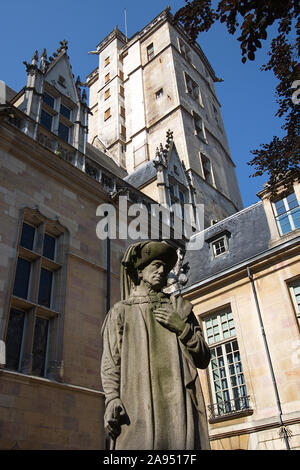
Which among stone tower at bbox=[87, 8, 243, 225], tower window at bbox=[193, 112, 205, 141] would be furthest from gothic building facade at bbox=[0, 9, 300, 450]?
tower window at bbox=[193, 112, 205, 141]

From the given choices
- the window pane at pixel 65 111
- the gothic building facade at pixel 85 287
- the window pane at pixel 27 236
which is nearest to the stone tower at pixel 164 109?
the gothic building facade at pixel 85 287

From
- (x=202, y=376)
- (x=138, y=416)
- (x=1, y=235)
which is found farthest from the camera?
(x=202, y=376)

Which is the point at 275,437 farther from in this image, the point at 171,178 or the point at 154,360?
the point at 171,178

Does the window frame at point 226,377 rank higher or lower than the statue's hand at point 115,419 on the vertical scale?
higher

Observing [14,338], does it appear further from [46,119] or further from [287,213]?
[287,213]

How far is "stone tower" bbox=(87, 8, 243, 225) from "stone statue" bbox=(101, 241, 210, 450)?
865 inches

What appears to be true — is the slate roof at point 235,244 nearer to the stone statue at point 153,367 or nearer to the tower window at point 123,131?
the stone statue at point 153,367

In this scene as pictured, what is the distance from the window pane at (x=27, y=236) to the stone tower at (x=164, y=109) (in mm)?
16421

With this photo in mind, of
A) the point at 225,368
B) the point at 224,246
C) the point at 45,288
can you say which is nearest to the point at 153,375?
the point at 45,288

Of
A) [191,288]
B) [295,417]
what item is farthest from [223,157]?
[295,417]

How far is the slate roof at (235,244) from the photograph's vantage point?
14.4 m

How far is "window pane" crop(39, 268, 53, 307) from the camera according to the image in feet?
33.2

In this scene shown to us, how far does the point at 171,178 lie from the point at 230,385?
11162mm

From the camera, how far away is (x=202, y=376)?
13.3 metres
